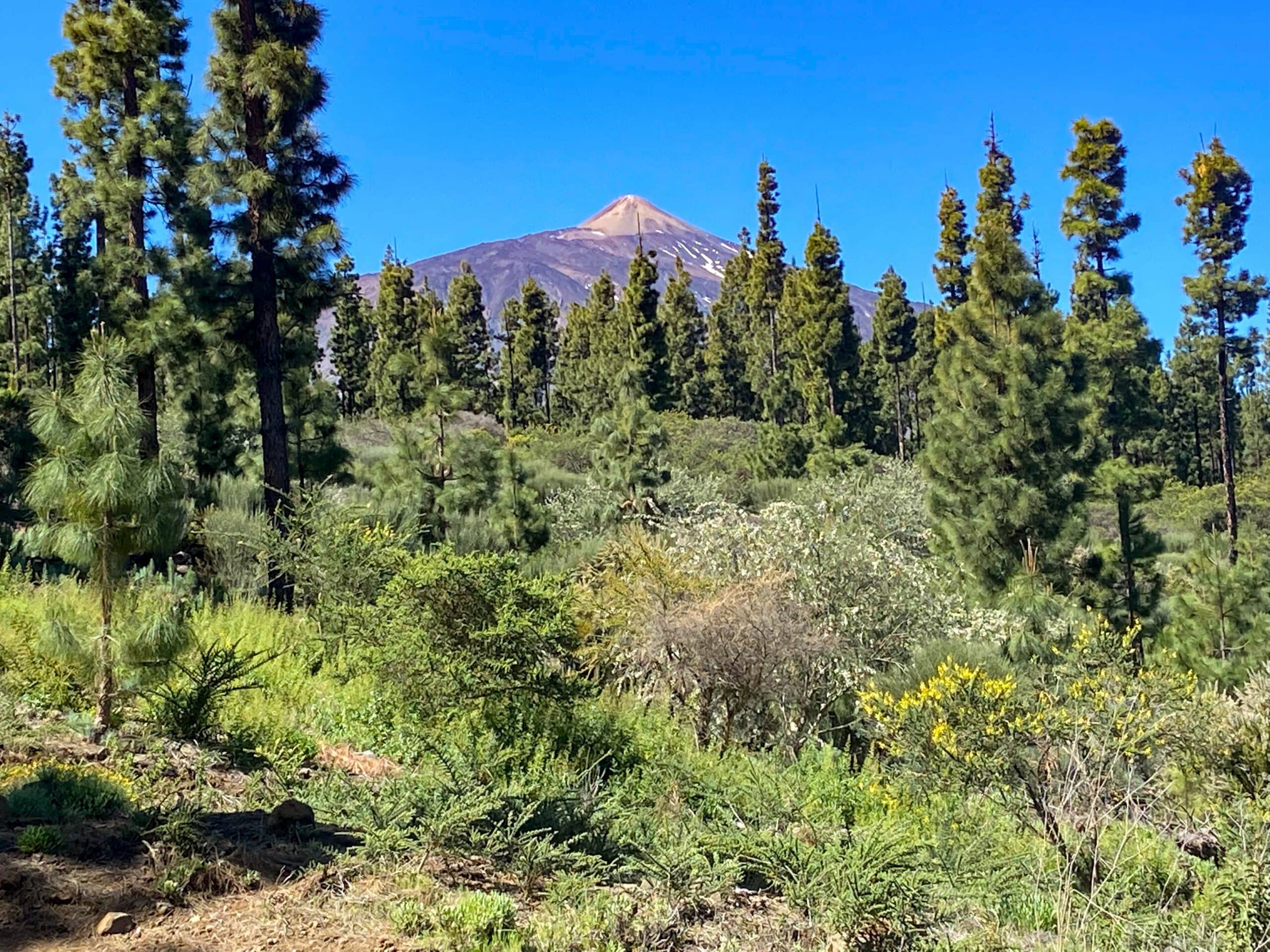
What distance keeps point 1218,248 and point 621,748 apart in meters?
25.8

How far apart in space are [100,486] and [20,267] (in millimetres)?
32735

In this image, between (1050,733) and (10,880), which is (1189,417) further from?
(10,880)

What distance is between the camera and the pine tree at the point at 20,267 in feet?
90.9

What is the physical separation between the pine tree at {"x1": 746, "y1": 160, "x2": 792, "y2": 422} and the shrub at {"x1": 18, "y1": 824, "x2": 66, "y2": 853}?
49166 mm

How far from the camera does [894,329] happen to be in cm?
5041

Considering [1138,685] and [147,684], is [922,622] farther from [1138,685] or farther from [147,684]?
[147,684]

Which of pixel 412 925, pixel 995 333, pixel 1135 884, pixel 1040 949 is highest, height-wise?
pixel 995 333

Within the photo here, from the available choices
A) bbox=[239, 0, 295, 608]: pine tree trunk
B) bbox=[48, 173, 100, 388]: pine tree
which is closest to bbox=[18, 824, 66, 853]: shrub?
bbox=[239, 0, 295, 608]: pine tree trunk

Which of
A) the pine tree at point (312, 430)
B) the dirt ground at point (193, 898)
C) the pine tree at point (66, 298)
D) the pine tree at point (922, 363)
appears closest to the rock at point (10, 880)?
the dirt ground at point (193, 898)

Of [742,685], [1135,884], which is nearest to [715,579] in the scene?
[742,685]

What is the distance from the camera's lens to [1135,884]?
4629mm

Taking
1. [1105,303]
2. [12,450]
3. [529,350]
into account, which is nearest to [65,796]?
[12,450]

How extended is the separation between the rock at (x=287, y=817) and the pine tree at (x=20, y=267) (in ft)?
85.4

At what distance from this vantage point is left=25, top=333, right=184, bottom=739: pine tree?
4.94 meters
